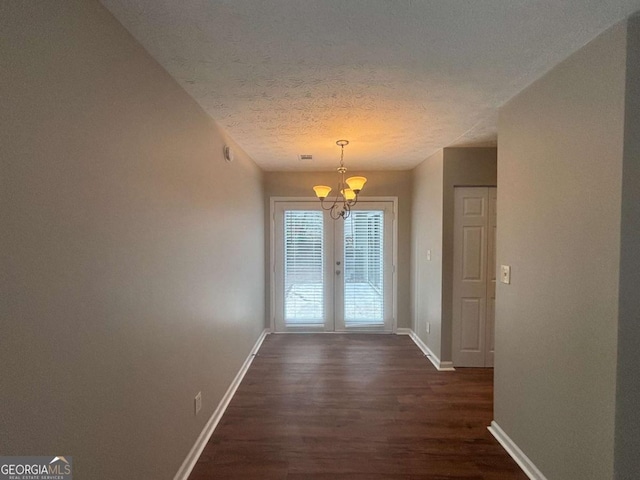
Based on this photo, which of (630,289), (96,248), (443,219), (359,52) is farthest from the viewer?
(443,219)

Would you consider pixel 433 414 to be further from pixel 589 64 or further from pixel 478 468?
pixel 589 64

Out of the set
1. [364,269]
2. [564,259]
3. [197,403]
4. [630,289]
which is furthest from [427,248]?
[197,403]

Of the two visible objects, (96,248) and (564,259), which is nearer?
(96,248)

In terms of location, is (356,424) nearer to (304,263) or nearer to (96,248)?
(96,248)

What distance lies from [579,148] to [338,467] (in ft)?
7.54

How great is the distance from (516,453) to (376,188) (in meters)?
3.26

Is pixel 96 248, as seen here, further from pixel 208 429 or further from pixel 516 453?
pixel 516 453

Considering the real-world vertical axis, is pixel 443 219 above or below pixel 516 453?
above

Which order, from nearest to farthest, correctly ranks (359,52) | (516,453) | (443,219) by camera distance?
(359,52)
(516,453)
(443,219)

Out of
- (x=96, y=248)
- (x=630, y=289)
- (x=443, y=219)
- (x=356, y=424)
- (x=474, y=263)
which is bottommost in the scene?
(x=356, y=424)

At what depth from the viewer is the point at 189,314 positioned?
6.30 feet

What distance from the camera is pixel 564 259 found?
5.26ft

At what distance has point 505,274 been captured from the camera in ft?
7.09

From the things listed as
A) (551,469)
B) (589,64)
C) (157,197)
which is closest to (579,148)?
(589,64)
